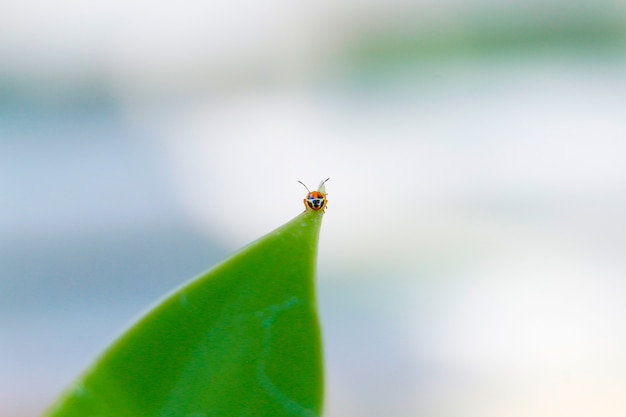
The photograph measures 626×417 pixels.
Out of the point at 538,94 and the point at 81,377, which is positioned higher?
the point at 538,94

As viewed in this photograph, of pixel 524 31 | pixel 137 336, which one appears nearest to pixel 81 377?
pixel 137 336

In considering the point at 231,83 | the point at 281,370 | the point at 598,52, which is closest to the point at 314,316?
the point at 281,370

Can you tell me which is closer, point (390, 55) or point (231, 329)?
point (231, 329)

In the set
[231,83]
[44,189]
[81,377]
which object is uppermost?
[231,83]

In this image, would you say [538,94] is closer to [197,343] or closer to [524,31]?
[524,31]

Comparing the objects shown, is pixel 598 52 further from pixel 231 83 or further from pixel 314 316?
pixel 314 316

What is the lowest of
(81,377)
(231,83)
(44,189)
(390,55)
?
(81,377)
